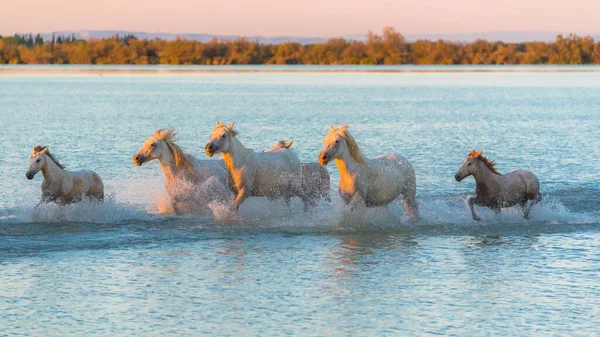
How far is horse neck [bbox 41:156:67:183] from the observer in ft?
44.9

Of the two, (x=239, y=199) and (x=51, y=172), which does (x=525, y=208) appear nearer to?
(x=239, y=199)

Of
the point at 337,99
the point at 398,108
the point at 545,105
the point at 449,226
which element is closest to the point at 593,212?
the point at 449,226

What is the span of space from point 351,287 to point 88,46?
149 metres

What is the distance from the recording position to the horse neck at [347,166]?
13.3 metres

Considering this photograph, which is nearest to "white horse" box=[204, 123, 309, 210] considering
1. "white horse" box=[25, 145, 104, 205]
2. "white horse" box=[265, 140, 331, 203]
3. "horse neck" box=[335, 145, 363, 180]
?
"white horse" box=[265, 140, 331, 203]

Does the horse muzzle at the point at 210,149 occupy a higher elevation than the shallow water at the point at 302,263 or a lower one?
higher

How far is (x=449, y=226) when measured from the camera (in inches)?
532

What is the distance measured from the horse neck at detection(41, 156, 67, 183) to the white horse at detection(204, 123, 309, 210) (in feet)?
6.48

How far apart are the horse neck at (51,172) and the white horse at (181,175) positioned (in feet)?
3.23

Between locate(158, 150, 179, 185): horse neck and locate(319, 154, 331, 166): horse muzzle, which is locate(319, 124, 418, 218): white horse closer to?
locate(319, 154, 331, 166): horse muzzle

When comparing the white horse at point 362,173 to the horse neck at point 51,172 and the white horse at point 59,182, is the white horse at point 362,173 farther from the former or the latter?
the horse neck at point 51,172

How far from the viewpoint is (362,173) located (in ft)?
43.8

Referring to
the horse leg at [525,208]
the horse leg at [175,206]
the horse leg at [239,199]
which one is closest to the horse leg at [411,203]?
the horse leg at [525,208]

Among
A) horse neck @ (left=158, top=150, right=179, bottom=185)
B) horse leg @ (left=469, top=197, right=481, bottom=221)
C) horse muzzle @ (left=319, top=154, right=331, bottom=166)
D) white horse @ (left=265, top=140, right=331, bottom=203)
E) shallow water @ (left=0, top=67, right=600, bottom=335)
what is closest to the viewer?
shallow water @ (left=0, top=67, right=600, bottom=335)
